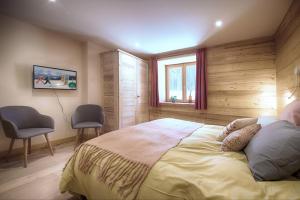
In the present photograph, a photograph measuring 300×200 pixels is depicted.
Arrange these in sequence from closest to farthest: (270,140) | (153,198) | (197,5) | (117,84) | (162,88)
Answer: (153,198) → (270,140) → (197,5) → (117,84) → (162,88)

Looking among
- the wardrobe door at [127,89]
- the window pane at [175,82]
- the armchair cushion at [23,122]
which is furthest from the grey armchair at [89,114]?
the window pane at [175,82]

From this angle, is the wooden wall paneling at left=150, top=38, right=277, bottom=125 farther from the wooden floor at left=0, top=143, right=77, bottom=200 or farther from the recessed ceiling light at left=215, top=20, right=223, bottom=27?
the wooden floor at left=0, top=143, right=77, bottom=200

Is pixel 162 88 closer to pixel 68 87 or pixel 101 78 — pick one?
pixel 101 78

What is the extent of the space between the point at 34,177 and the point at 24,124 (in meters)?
1.07

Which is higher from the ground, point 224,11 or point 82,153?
point 224,11

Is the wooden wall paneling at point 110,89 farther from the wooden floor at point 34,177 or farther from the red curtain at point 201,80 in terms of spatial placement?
the red curtain at point 201,80

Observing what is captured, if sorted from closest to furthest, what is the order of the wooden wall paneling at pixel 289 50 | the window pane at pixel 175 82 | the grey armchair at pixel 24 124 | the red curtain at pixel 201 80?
1. the wooden wall paneling at pixel 289 50
2. the grey armchair at pixel 24 124
3. the red curtain at pixel 201 80
4. the window pane at pixel 175 82

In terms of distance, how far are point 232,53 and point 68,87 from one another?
3.67 m

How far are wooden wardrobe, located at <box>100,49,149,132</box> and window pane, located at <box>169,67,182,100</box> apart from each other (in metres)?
1.12

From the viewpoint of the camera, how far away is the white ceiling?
2.03 metres

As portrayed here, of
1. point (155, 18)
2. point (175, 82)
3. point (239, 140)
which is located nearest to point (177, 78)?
point (175, 82)

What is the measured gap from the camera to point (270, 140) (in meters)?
1.04

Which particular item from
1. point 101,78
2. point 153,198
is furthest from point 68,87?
point 153,198

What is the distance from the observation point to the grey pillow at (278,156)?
887mm
